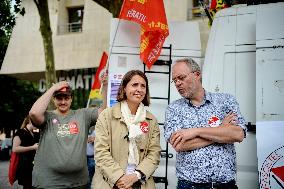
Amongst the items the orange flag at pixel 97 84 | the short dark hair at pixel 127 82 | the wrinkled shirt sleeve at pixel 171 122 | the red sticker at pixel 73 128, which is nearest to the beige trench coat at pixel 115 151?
the short dark hair at pixel 127 82

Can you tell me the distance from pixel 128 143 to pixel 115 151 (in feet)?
0.42

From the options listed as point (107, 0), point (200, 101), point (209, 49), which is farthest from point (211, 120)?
point (107, 0)

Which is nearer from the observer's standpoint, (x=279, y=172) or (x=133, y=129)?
(x=279, y=172)

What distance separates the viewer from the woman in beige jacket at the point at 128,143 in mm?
3107

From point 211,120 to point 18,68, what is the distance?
1530cm

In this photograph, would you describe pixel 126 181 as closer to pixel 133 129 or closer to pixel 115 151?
pixel 115 151

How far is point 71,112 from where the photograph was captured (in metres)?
4.20

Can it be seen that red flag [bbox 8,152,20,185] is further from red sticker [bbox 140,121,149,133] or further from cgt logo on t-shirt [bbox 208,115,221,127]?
cgt logo on t-shirt [bbox 208,115,221,127]

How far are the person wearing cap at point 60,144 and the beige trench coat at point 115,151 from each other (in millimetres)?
690

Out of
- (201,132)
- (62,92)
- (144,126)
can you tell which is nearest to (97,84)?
(62,92)

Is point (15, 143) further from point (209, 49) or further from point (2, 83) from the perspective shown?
point (2, 83)

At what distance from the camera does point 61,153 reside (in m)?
A: 3.90

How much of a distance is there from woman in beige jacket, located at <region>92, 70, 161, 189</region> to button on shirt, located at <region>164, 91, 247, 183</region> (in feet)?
0.96

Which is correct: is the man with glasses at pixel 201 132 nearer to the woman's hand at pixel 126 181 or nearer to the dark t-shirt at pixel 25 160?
the woman's hand at pixel 126 181
